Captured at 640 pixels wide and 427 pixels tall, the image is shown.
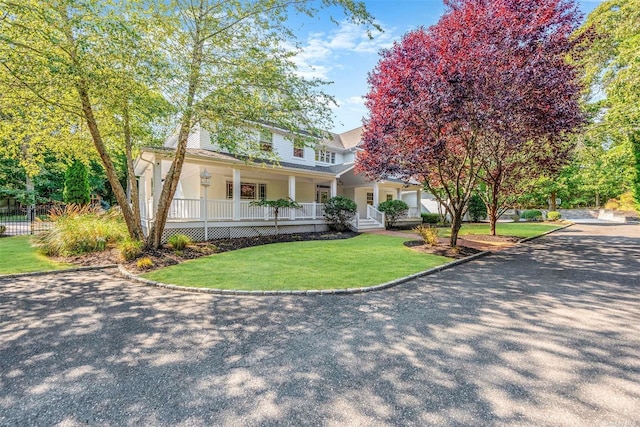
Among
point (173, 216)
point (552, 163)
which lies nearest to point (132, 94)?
point (173, 216)

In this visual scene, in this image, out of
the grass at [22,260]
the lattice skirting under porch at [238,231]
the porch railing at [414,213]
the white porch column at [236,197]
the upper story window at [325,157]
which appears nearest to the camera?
the grass at [22,260]

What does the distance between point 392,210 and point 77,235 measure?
15925mm

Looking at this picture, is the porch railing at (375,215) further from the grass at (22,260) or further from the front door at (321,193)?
the grass at (22,260)

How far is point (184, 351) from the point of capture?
3445 mm

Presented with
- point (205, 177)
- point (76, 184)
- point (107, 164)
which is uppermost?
point (76, 184)

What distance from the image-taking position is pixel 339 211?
16.2m

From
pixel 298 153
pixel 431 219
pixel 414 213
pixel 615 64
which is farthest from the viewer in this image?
pixel 431 219

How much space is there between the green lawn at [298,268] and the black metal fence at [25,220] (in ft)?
28.9

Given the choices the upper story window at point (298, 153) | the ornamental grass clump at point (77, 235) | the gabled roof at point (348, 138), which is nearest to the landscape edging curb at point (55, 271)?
the ornamental grass clump at point (77, 235)

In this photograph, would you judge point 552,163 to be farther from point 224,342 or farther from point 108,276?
point 108,276

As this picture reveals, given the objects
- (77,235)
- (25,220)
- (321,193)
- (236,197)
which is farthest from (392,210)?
(25,220)

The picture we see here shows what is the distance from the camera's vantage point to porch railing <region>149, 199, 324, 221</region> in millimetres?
12230

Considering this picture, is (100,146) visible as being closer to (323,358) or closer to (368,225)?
(323,358)

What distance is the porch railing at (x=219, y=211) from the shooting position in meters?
12.2
